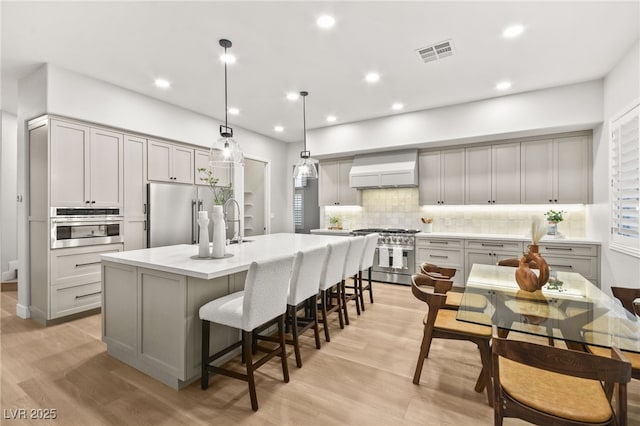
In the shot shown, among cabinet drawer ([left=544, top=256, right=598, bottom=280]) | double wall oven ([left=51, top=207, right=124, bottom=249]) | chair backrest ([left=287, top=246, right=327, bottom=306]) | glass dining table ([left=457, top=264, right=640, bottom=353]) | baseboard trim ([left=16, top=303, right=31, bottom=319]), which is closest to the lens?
glass dining table ([left=457, top=264, right=640, bottom=353])

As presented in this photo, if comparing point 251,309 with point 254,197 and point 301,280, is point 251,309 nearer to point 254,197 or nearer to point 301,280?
point 301,280

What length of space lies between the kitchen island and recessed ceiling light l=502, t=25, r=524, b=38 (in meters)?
2.94

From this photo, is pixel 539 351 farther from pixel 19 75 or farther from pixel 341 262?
pixel 19 75

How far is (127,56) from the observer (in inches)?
125

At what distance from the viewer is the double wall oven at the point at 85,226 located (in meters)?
3.40

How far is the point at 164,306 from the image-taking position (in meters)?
2.15

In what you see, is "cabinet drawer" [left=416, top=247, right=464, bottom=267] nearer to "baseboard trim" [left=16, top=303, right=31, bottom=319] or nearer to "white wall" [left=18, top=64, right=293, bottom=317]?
"white wall" [left=18, top=64, right=293, bottom=317]

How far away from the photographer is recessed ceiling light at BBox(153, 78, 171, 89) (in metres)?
3.75

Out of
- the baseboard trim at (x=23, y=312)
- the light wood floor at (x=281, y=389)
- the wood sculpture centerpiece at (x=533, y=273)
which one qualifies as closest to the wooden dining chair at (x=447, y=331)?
the light wood floor at (x=281, y=389)

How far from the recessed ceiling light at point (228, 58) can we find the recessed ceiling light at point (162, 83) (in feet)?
3.41

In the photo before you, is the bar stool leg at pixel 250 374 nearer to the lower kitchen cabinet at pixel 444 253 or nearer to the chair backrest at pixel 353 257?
the chair backrest at pixel 353 257

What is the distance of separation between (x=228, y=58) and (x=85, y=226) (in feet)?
8.68

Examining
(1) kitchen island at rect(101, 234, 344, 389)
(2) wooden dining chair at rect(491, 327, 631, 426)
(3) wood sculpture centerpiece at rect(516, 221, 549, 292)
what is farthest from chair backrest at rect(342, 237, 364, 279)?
(2) wooden dining chair at rect(491, 327, 631, 426)

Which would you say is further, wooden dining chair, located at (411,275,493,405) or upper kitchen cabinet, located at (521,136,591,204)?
upper kitchen cabinet, located at (521,136,591,204)
